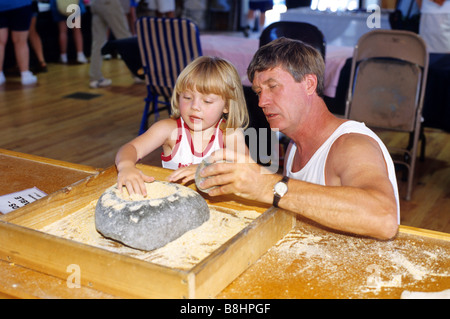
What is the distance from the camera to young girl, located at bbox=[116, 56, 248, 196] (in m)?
1.92

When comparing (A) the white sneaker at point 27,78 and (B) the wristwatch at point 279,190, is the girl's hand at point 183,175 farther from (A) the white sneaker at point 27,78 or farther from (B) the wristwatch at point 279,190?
(A) the white sneaker at point 27,78

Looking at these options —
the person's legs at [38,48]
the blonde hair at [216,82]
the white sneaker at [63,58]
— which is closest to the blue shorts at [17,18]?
the person's legs at [38,48]

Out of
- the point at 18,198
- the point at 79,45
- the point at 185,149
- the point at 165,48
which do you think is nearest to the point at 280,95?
the point at 185,149

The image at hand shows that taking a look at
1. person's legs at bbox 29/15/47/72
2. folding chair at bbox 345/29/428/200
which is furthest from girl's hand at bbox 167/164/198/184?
person's legs at bbox 29/15/47/72

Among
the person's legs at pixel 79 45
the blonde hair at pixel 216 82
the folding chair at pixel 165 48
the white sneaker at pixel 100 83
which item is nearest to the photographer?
the blonde hair at pixel 216 82

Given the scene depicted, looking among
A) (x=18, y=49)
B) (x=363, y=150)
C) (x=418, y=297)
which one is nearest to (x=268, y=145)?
(x=363, y=150)

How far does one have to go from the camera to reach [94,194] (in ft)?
4.85

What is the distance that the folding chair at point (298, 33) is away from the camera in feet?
12.0

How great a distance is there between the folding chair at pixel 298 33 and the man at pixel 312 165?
1975 millimetres

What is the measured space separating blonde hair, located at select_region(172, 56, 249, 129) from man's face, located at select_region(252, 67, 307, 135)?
1.12ft

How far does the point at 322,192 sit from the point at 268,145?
259 centimetres
